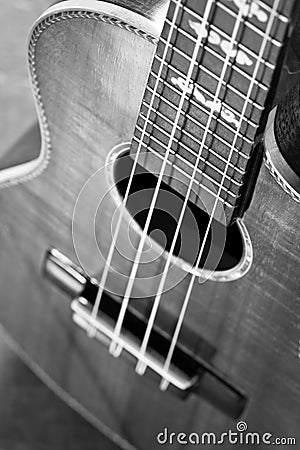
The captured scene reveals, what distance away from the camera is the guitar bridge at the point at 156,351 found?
1.02 metres

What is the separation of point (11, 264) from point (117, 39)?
421mm

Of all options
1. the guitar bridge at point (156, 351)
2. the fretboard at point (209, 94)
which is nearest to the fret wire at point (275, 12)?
the fretboard at point (209, 94)

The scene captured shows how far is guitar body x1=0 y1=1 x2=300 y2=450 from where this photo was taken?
855mm

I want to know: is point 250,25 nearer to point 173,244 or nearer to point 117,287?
point 173,244

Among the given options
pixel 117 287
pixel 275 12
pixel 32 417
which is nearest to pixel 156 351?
pixel 117 287

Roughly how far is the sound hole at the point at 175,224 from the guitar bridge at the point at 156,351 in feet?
0.39

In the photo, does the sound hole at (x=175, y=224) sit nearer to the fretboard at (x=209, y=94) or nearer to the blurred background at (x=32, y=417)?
the fretboard at (x=209, y=94)

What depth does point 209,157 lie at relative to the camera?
2.78ft

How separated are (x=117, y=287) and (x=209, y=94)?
1.05 ft

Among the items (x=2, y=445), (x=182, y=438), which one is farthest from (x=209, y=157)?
(x=2, y=445)

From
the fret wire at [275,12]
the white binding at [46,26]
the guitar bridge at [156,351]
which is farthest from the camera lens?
the guitar bridge at [156,351]

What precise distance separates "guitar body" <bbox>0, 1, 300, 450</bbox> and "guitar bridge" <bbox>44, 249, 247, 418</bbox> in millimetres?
13

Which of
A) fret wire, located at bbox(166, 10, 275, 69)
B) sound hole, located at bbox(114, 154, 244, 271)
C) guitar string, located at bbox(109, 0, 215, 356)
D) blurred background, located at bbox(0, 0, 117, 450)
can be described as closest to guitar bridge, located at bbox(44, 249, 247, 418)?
guitar string, located at bbox(109, 0, 215, 356)

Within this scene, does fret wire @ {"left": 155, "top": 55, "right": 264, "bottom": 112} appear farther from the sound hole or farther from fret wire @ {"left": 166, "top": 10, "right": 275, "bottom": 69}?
the sound hole
